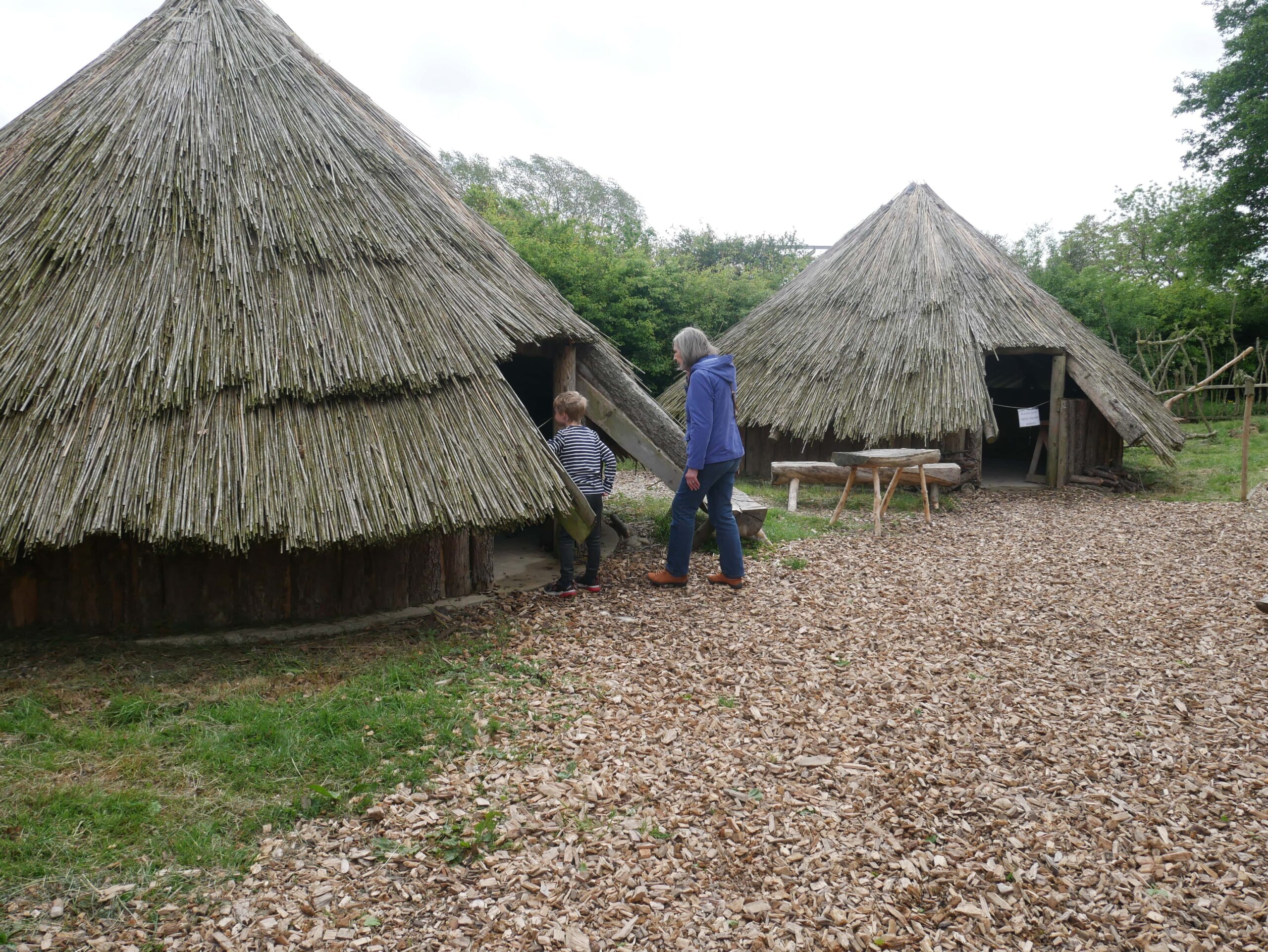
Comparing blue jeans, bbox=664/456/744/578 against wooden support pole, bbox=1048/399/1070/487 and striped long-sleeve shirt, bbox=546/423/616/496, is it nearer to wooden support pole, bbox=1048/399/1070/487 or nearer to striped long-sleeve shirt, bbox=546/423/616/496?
striped long-sleeve shirt, bbox=546/423/616/496

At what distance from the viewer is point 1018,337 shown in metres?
10.3

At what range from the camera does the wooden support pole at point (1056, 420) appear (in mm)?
10688

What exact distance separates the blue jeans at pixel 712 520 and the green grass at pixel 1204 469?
7.22m

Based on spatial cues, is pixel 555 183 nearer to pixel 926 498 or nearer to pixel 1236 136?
pixel 1236 136

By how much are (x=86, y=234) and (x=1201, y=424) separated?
833 inches

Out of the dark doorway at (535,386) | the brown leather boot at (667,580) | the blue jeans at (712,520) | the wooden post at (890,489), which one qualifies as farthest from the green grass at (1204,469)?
the dark doorway at (535,386)

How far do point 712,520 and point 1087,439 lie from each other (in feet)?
26.0

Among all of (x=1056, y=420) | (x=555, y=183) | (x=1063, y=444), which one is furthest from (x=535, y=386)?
(x=555, y=183)

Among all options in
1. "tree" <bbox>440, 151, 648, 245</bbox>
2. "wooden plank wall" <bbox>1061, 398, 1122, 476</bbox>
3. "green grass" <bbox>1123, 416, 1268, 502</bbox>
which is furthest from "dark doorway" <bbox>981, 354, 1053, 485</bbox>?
"tree" <bbox>440, 151, 648, 245</bbox>

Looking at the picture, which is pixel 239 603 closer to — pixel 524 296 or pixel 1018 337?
pixel 524 296

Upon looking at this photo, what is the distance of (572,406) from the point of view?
5738 mm

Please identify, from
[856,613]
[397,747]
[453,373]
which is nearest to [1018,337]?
[856,613]

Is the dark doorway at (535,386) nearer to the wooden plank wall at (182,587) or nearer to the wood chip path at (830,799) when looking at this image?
the wood chip path at (830,799)

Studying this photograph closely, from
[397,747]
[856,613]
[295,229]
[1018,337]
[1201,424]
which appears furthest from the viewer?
[1201,424]
